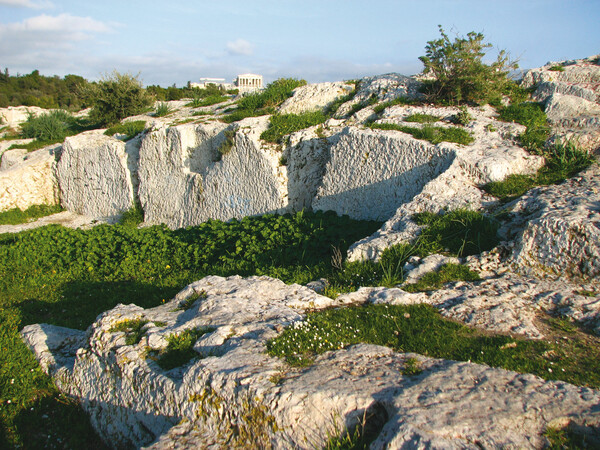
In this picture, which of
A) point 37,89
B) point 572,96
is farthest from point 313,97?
point 37,89

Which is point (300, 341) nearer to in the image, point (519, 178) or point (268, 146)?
point (519, 178)

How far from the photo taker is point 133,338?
390 centimetres

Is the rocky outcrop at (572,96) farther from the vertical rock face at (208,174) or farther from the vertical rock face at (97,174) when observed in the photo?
the vertical rock face at (97,174)

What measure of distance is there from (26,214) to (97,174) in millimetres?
2714

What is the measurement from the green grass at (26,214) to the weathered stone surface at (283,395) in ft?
32.7

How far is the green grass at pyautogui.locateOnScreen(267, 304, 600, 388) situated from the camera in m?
3.10

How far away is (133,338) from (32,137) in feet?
51.0

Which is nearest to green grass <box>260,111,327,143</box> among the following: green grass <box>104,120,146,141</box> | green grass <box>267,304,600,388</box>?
green grass <box>104,120,146,141</box>

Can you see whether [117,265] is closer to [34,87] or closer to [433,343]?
[433,343]

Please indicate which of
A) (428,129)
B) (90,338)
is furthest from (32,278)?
(428,129)

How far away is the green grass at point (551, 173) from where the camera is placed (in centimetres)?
625

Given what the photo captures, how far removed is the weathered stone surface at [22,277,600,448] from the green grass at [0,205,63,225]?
9.98 m

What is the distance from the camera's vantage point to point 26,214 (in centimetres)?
1255

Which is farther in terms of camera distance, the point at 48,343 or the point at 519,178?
the point at 519,178
